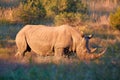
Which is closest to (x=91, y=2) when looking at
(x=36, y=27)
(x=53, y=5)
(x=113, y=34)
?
(x=53, y=5)

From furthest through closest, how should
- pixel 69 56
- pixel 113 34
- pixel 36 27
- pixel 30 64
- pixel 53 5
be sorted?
pixel 53 5 < pixel 113 34 < pixel 36 27 < pixel 69 56 < pixel 30 64

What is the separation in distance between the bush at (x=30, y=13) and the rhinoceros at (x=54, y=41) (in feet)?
28.3

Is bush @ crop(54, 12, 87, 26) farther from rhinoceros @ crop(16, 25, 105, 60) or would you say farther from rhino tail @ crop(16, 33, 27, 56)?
rhino tail @ crop(16, 33, 27, 56)

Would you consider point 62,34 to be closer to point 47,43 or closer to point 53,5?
point 47,43

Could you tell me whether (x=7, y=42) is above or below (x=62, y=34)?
below

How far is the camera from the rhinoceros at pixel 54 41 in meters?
13.1

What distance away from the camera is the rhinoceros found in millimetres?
13078

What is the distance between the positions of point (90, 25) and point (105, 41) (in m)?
4.01

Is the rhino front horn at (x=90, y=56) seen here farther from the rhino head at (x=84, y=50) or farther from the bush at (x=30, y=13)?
the bush at (x=30, y=13)

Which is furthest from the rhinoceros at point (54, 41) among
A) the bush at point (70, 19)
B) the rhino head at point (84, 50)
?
the bush at point (70, 19)

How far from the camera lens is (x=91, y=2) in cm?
3188

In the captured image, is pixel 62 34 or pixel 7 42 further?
pixel 7 42

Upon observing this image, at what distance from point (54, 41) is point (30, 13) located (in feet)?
32.3

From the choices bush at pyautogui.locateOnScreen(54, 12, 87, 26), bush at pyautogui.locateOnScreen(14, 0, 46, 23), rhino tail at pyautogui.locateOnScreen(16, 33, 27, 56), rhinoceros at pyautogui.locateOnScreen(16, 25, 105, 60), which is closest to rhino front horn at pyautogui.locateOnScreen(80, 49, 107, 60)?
rhinoceros at pyautogui.locateOnScreen(16, 25, 105, 60)
